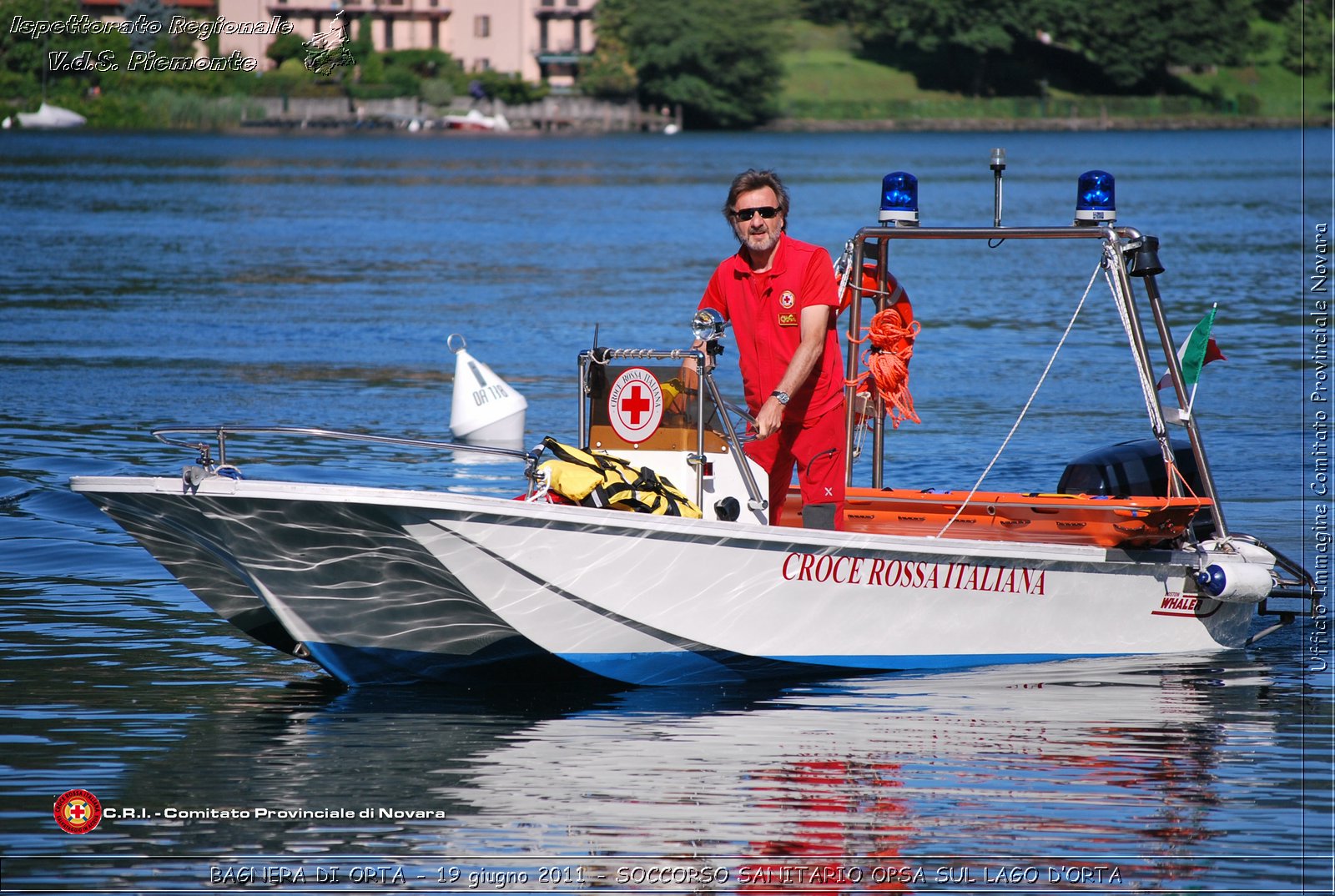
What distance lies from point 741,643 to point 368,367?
1263 cm

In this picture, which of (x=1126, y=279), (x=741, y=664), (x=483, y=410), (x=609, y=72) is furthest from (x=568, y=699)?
(x=609, y=72)

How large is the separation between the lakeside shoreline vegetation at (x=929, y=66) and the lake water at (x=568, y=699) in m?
88.8

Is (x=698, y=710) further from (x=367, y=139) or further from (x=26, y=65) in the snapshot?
(x=367, y=139)

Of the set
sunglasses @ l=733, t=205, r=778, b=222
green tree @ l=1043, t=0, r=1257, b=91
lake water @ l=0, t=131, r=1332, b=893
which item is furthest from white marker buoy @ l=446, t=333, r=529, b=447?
green tree @ l=1043, t=0, r=1257, b=91

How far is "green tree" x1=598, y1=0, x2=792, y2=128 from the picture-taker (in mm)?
120250

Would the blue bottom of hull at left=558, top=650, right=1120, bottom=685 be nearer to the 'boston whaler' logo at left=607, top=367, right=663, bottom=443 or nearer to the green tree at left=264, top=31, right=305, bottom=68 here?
the 'boston whaler' logo at left=607, top=367, right=663, bottom=443

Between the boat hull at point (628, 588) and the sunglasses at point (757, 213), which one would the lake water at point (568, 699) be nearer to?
the boat hull at point (628, 588)

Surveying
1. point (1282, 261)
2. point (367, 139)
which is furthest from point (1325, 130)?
point (1282, 261)

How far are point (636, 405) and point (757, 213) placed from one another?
115cm

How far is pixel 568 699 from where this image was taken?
816 cm

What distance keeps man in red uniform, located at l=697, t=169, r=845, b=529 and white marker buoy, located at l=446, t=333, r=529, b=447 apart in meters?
7.07

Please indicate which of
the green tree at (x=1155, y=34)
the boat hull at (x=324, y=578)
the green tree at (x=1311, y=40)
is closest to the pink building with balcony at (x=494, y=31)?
the green tree at (x=1155, y=34)

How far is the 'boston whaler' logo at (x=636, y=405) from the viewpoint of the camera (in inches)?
312

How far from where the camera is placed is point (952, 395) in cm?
1767
